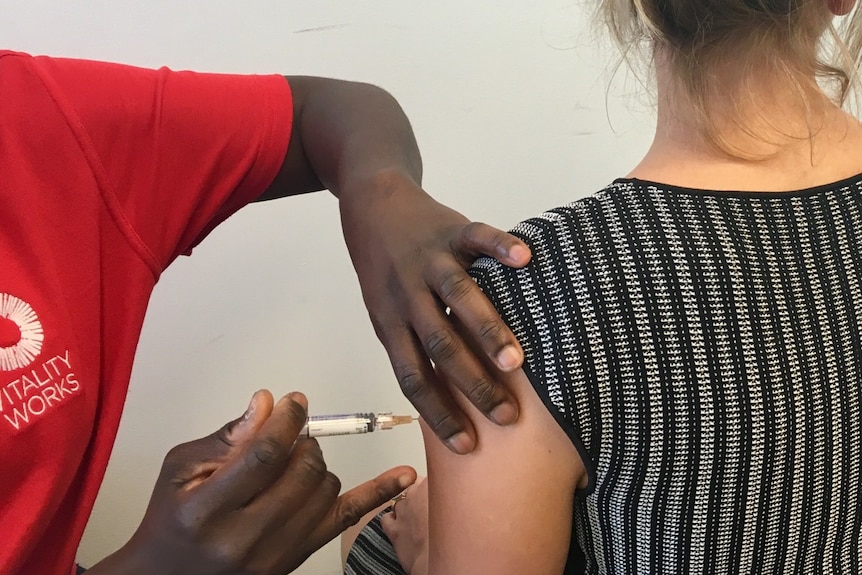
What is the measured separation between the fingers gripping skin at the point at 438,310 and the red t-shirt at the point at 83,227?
0.26m

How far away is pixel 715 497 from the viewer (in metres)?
0.58

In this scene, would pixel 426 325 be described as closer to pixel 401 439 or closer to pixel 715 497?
pixel 715 497

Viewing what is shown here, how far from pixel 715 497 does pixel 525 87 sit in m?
0.80

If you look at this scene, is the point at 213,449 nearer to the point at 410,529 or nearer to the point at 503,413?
the point at 503,413

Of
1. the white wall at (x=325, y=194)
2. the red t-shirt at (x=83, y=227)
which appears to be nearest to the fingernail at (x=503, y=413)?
the red t-shirt at (x=83, y=227)

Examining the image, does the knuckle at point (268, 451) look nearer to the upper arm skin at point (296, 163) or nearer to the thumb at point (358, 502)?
the thumb at point (358, 502)

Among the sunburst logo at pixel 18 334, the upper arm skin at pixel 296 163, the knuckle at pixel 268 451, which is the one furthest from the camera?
the upper arm skin at pixel 296 163

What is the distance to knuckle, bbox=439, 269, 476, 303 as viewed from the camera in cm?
55

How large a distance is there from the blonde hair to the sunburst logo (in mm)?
611

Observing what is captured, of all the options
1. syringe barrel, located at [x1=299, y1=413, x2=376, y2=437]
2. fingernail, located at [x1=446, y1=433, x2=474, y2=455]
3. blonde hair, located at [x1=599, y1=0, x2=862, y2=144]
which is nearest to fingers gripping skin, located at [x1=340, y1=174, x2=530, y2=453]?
fingernail, located at [x1=446, y1=433, x2=474, y2=455]

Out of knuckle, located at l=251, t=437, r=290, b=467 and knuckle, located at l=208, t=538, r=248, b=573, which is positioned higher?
knuckle, located at l=251, t=437, r=290, b=467

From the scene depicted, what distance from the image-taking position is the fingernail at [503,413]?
1.83 ft

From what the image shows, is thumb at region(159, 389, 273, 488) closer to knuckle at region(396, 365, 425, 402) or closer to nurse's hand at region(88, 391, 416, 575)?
nurse's hand at region(88, 391, 416, 575)

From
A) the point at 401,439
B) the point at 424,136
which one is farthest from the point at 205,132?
the point at 401,439
